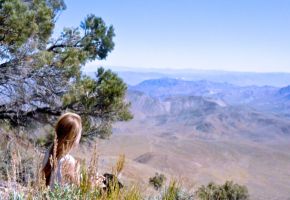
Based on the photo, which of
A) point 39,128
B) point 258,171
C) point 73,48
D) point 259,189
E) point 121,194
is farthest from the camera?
point 258,171

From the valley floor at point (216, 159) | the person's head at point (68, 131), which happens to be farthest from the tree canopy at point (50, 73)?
the valley floor at point (216, 159)

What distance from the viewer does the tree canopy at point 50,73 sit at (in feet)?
28.6

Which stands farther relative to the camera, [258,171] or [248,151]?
[248,151]

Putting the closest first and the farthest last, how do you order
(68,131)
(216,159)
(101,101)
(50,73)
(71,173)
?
(71,173)
(68,131)
(50,73)
(101,101)
(216,159)

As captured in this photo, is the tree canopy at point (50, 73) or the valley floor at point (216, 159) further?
the valley floor at point (216, 159)

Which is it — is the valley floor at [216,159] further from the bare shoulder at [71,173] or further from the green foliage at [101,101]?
the bare shoulder at [71,173]

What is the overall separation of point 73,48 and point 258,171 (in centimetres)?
13545

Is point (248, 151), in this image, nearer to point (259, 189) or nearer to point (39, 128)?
point (259, 189)

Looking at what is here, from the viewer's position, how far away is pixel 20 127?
11.9 meters

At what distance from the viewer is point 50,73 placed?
406 inches

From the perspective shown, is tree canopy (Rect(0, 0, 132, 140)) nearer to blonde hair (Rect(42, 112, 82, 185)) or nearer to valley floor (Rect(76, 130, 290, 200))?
blonde hair (Rect(42, 112, 82, 185))

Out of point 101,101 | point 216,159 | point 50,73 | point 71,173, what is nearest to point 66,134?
point 71,173

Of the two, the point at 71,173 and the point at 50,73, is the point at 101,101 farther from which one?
the point at 71,173

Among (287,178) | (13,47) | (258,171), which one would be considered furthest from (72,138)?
(258,171)
